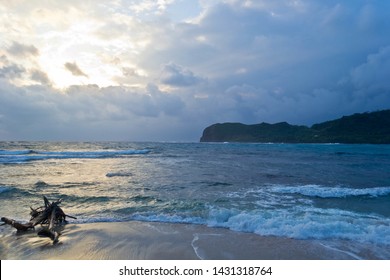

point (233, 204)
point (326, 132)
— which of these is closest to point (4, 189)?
point (233, 204)

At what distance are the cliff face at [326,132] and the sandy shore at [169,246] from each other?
5314 inches

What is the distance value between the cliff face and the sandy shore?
135 metres

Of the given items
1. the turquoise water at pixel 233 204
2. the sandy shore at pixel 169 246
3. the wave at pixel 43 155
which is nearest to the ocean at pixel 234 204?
the turquoise water at pixel 233 204

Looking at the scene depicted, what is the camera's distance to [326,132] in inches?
5930

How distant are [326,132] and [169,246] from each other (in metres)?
163

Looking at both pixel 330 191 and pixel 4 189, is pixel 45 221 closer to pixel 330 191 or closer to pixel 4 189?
pixel 4 189

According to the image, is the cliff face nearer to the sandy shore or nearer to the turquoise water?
the turquoise water

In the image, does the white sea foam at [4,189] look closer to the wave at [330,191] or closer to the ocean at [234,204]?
the ocean at [234,204]

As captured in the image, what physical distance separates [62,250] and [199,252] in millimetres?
4134

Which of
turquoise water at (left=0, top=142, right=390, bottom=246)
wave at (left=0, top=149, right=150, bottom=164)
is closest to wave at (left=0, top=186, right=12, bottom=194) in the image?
turquoise water at (left=0, top=142, right=390, bottom=246)

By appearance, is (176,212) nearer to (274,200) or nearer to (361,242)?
(274,200)

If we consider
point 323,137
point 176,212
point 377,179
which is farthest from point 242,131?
point 176,212

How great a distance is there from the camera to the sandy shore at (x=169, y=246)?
7.31m

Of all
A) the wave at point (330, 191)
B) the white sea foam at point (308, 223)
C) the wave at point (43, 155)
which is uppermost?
the wave at point (43, 155)
